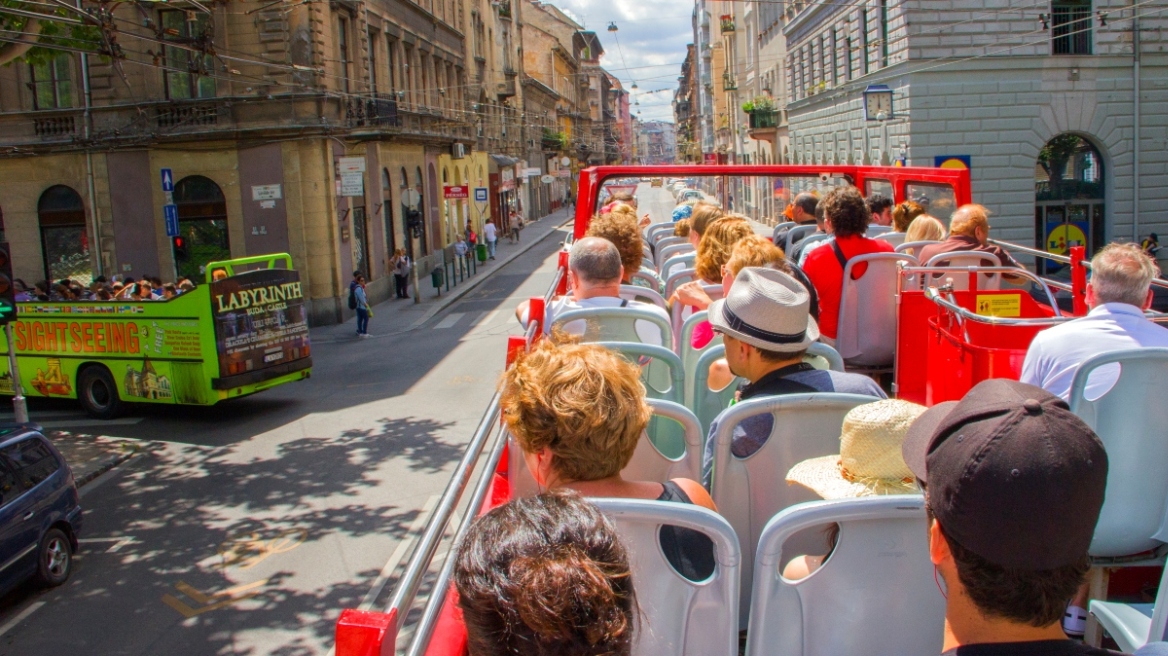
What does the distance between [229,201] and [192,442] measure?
1314cm

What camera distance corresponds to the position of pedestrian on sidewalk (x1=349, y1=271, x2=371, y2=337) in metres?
24.6

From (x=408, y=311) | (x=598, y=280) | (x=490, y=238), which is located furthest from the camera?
(x=490, y=238)

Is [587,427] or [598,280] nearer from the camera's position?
[587,427]

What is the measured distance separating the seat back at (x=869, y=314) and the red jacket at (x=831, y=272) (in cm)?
4

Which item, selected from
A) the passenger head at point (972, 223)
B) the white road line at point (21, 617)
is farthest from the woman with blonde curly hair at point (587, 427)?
the white road line at point (21, 617)

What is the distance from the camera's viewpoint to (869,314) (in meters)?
6.80

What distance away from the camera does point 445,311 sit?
A: 2947cm

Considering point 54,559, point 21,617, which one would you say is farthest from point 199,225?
point 21,617

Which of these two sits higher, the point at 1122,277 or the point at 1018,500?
the point at 1122,277

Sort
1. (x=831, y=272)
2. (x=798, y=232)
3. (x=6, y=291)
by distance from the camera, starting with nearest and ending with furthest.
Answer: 1. (x=831, y=272)
2. (x=798, y=232)
3. (x=6, y=291)

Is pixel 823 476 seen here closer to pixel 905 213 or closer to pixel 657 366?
pixel 657 366

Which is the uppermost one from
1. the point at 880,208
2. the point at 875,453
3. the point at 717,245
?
the point at 880,208

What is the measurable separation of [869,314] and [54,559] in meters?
7.94

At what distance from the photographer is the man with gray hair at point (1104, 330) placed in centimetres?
419
